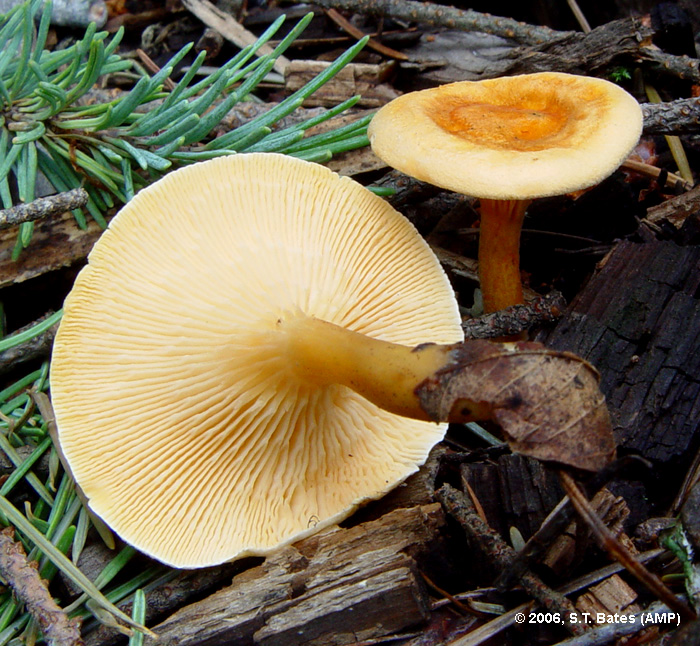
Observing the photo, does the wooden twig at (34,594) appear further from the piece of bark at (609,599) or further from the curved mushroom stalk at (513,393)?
the piece of bark at (609,599)

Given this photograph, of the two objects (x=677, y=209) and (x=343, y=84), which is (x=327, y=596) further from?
(x=343, y=84)

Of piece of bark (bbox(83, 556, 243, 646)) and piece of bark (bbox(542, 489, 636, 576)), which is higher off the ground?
piece of bark (bbox(542, 489, 636, 576))

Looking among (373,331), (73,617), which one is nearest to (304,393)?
(373,331)

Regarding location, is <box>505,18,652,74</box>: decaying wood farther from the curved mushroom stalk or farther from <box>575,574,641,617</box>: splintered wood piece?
<box>575,574,641,617</box>: splintered wood piece

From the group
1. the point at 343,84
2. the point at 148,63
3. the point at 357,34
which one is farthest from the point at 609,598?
the point at 148,63

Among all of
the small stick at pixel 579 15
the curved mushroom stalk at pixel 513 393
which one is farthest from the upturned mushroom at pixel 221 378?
the small stick at pixel 579 15

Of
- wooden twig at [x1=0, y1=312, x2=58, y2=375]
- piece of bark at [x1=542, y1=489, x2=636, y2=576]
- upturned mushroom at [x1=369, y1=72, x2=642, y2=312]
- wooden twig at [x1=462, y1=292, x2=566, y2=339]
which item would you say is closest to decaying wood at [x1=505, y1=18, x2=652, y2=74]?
upturned mushroom at [x1=369, y1=72, x2=642, y2=312]

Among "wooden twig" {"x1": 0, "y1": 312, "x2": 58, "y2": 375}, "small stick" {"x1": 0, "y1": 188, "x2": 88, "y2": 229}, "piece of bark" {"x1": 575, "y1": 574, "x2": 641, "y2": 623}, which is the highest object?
"small stick" {"x1": 0, "y1": 188, "x2": 88, "y2": 229}

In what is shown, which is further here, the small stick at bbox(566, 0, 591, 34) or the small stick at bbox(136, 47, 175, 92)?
the small stick at bbox(566, 0, 591, 34)
